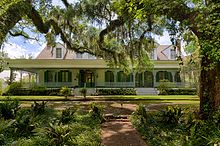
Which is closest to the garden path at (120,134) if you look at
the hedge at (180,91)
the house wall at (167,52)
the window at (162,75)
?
the hedge at (180,91)

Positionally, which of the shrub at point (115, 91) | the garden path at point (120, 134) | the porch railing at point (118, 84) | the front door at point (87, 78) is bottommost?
the garden path at point (120, 134)

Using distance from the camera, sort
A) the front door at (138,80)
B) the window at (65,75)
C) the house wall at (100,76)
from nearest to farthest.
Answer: the window at (65,75), the house wall at (100,76), the front door at (138,80)

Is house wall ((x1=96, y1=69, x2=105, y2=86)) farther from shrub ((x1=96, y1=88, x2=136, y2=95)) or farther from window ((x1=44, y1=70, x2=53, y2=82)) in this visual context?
window ((x1=44, y1=70, x2=53, y2=82))

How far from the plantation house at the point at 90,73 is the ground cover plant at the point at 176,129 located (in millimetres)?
21956

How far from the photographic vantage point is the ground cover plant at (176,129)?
344 inches

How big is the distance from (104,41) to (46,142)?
48.6 feet

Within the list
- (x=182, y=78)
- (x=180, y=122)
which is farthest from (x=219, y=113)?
(x=182, y=78)

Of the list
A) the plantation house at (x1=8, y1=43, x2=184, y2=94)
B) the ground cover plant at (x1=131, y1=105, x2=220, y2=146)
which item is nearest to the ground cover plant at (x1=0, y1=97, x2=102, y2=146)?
the ground cover plant at (x1=131, y1=105, x2=220, y2=146)

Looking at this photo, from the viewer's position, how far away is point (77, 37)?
21.2m

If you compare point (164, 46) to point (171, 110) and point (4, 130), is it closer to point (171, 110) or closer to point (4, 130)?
point (171, 110)

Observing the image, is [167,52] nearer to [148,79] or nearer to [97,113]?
[148,79]

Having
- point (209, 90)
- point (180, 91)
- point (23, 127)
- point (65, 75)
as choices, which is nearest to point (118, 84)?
point (65, 75)

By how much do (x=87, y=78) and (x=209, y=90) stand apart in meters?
26.5

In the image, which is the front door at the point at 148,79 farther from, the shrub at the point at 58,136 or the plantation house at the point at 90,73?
the shrub at the point at 58,136
